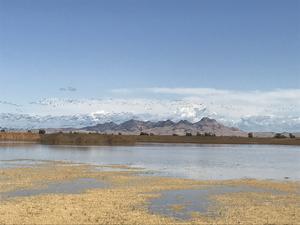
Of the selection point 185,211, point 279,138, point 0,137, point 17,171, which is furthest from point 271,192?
point 279,138

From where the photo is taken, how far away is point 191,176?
48.3m

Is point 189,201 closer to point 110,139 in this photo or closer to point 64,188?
point 64,188

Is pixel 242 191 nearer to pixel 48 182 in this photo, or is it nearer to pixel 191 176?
pixel 191 176

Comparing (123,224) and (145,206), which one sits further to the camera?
(145,206)

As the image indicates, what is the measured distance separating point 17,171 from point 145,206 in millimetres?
24759

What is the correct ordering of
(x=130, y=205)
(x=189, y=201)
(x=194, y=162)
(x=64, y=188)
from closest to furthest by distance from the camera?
(x=130, y=205)
(x=189, y=201)
(x=64, y=188)
(x=194, y=162)

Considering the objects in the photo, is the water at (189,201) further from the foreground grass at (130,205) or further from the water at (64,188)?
the water at (64,188)

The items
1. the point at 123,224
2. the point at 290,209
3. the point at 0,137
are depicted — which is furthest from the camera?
the point at 0,137

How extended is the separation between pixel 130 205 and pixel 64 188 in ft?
32.6

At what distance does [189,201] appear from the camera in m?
31.0

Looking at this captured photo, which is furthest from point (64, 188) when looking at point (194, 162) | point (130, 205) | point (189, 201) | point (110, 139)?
point (110, 139)

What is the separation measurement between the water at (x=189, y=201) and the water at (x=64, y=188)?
6.69m

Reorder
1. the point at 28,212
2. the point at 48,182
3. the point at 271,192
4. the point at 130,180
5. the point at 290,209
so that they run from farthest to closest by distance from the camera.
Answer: the point at 130,180, the point at 48,182, the point at 271,192, the point at 290,209, the point at 28,212

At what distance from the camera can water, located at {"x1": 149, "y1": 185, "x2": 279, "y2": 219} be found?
2678 centimetres
